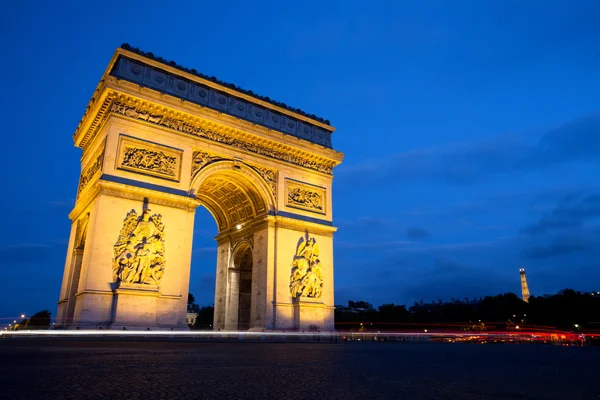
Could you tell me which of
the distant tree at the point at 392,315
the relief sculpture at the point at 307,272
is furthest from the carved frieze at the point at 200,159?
the distant tree at the point at 392,315

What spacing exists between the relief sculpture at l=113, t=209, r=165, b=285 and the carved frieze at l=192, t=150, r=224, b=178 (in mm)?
3021

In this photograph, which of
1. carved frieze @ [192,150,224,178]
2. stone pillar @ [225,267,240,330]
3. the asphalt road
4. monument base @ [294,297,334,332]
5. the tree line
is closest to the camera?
the asphalt road

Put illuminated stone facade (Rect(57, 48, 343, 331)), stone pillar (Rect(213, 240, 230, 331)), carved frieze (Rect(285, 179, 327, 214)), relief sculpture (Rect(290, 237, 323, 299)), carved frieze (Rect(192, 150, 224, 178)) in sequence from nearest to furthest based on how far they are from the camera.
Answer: illuminated stone facade (Rect(57, 48, 343, 331)) < carved frieze (Rect(192, 150, 224, 178)) < relief sculpture (Rect(290, 237, 323, 299)) < carved frieze (Rect(285, 179, 327, 214)) < stone pillar (Rect(213, 240, 230, 331))

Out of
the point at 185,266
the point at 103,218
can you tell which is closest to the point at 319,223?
the point at 185,266

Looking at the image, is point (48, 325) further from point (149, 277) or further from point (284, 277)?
point (284, 277)

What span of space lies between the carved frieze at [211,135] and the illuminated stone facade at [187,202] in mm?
49

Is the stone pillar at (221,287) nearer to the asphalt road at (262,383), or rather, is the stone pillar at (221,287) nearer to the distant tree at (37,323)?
the distant tree at (37,323)

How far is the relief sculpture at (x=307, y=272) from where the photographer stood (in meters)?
20.1

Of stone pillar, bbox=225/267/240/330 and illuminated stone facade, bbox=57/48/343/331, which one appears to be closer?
illuminated stone facade, bbox=57/48/343/331

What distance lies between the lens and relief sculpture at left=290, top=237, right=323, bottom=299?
65.8 ft

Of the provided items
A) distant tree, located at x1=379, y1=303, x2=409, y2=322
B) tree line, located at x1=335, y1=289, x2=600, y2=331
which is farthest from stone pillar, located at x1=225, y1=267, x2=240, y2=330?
distant tree, located at x1=379, y1=303, x2=409, y2=322

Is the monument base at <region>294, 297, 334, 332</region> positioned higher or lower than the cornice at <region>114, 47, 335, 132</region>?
lower

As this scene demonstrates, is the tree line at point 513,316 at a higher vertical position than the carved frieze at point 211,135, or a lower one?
lower

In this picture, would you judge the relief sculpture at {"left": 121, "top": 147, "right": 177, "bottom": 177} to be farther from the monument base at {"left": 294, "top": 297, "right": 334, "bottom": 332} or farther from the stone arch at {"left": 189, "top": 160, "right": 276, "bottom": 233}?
the monument base at {"left": 294, "top": 297, "right": 334, "bottom": 332}
